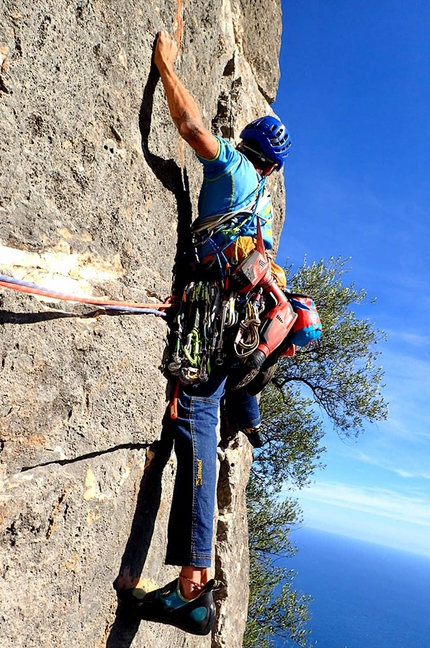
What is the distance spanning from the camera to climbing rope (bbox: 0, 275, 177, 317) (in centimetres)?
260

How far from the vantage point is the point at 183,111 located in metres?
3.64

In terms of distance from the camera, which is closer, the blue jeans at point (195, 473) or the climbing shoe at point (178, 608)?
the climbing shoe at point (178, 608)

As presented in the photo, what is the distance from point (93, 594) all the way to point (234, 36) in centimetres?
595

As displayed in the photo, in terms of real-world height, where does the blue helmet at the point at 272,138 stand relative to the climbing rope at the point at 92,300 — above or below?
above

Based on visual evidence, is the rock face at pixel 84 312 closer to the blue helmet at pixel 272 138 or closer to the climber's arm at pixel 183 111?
the climber's arm at pixel 183 111

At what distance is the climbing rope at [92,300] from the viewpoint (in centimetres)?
260

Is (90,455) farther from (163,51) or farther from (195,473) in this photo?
(163,51)

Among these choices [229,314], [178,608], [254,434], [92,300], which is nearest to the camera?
[92,300]

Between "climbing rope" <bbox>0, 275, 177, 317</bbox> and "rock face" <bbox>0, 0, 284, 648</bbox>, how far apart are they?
0.28ft

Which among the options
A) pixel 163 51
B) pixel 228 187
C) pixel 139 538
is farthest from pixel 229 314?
pixel 163 51

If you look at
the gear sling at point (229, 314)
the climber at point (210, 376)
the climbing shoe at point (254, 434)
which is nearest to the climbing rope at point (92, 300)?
the gear sling at point (229, 314)

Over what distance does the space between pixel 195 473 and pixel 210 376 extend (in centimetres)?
73

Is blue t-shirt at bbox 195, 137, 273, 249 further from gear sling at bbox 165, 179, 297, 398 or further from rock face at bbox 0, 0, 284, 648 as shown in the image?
rock face at bbox 0, 0, 284, 648

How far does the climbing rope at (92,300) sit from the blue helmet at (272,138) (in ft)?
4.95
